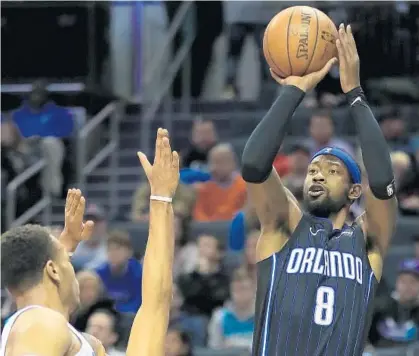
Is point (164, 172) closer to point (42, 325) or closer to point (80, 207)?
point (42, 325)

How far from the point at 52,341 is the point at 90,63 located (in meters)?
9.44

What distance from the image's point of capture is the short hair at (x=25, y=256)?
14.0ft

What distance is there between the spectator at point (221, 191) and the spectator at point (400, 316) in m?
2.15

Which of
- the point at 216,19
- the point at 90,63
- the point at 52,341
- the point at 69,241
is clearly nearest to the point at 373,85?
the point at 216,19

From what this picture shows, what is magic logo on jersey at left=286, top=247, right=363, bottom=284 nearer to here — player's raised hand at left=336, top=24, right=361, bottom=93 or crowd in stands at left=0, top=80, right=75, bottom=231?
player's raised hand at left=336, top=24, right=361, bottom=93

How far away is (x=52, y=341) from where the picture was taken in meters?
3.92

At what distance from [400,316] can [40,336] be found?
4757 millimetres

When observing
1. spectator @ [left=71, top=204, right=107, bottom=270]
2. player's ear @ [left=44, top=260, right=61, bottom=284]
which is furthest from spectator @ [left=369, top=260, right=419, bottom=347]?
player's ear @ [left=44, top=260, right=61, bottom=284]

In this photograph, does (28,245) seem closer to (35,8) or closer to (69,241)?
(69,241)

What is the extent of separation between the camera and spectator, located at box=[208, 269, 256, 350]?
8203 mm

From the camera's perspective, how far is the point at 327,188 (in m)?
4.92

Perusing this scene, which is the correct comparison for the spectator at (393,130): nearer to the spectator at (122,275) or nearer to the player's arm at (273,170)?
the spectator at (122,275)

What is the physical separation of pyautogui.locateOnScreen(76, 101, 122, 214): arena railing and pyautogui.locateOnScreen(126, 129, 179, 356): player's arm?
7.85 m

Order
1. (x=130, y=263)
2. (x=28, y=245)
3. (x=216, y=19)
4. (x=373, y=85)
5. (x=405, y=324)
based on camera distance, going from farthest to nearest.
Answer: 1. (x=216, y=19)
2. (x=373, y=85)
3. (x=130, y=263)
4. (x=405, y=324)
5. (x=28, y=245)
